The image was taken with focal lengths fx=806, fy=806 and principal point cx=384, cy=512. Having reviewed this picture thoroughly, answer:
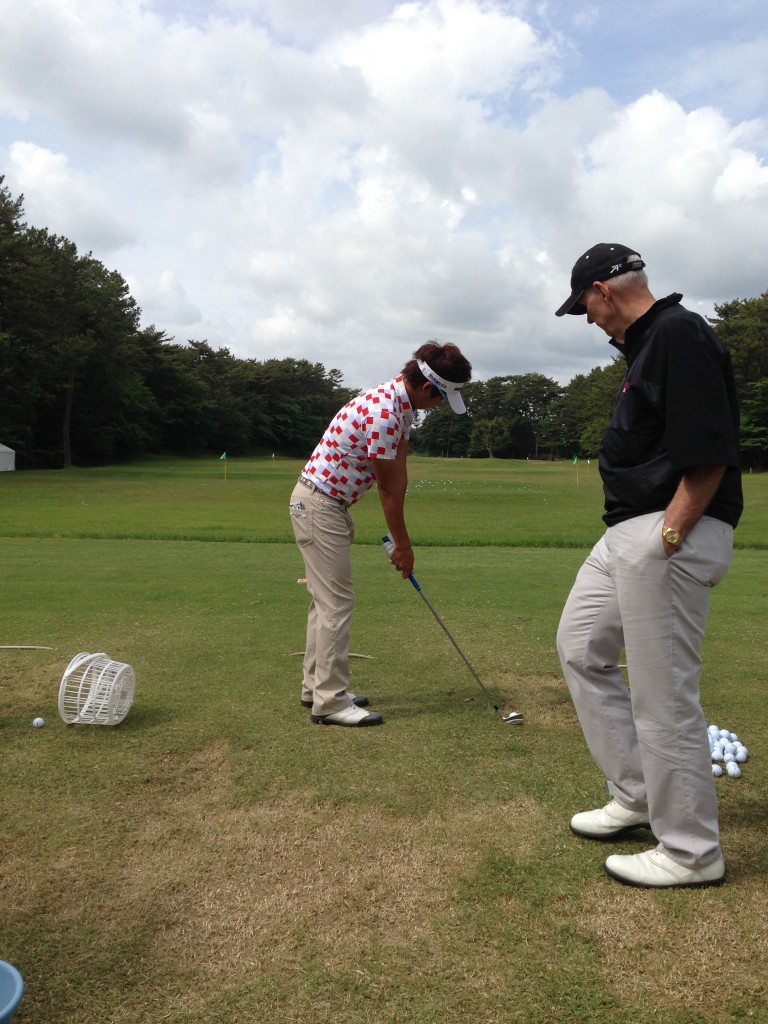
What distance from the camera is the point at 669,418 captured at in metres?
2.92

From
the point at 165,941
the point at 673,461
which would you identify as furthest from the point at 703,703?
the point at 165,941

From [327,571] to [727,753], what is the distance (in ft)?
8.27

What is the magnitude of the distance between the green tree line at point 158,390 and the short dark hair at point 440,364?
51.7 ft

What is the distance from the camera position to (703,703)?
17.5ft

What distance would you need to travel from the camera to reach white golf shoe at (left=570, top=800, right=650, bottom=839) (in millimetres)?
3480

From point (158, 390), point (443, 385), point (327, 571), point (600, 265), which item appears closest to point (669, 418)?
point (600, 265)

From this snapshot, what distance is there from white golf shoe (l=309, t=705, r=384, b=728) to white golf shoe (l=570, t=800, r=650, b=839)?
168 cm

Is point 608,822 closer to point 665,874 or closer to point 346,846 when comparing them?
point 665,874

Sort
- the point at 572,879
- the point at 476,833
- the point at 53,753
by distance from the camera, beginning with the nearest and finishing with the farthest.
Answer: the point at 572,879, the point at 476,833, the point at 53,753

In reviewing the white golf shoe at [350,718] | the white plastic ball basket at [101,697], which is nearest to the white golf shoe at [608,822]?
the white golf shoe at [350,718]

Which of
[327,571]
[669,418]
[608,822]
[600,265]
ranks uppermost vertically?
[600,265]

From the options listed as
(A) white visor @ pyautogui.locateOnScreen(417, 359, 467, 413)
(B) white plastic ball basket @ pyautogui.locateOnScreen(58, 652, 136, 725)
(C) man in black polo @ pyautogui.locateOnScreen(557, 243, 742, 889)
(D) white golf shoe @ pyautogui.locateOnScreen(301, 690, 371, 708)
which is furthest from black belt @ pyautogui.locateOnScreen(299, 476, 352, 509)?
(C) man in black polo @ pyautogui.locateOnScreen(557, 243, 742, 889)

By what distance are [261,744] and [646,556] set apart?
2.54 meters

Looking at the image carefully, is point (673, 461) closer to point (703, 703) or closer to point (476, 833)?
point (476, 833)
